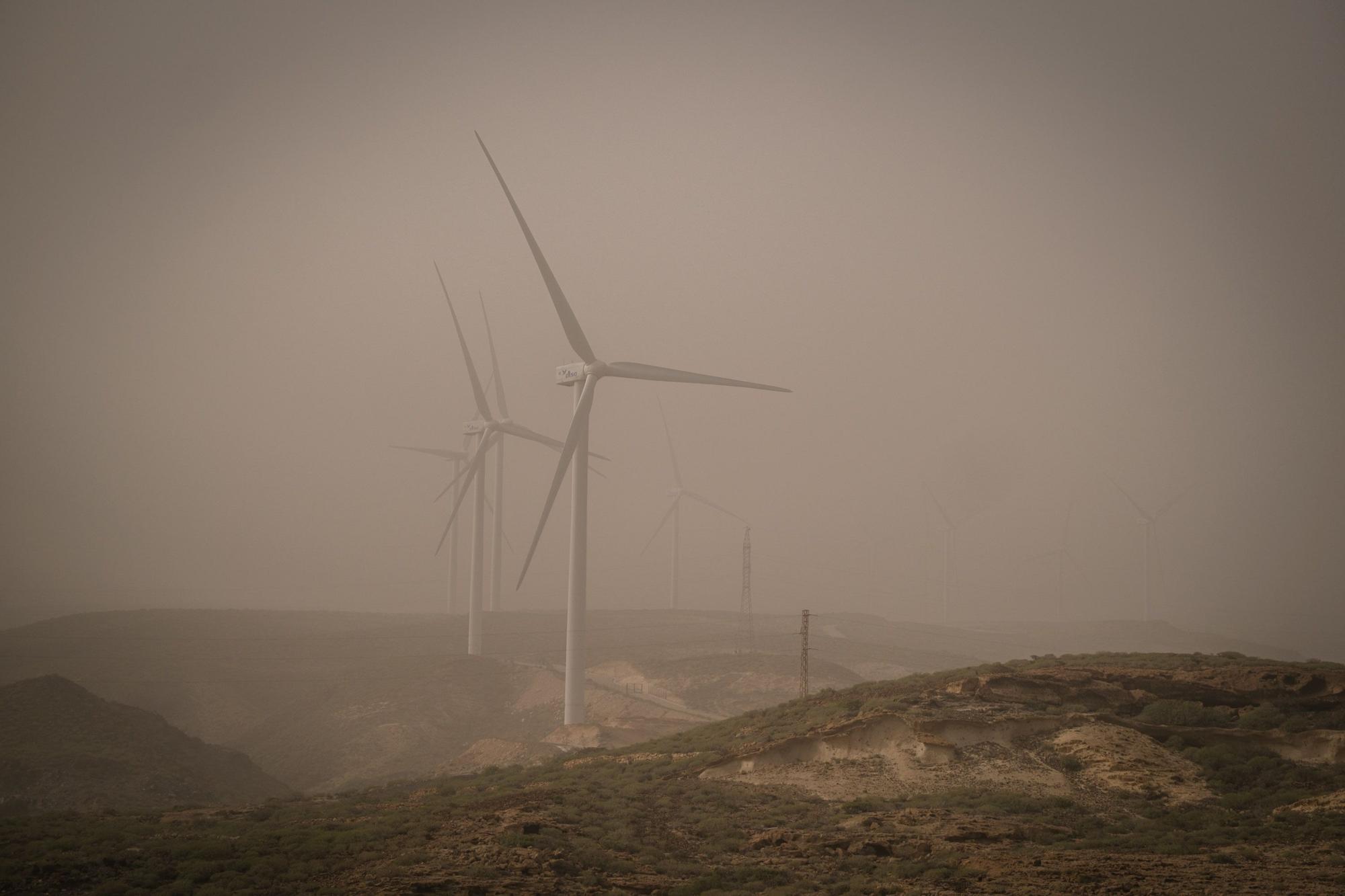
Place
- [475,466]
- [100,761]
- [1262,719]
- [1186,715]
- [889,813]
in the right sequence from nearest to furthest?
[889,813] → [1262,719] → [1186,715] → [100,761] → [475,466]

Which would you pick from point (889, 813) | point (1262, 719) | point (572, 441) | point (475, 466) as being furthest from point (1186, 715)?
point (475, 466)

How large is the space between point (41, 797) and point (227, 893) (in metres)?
43.1

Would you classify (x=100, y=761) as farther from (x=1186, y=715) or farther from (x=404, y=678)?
(x=1186, y=715)

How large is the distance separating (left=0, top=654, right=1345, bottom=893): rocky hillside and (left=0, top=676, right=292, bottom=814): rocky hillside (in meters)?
23.4

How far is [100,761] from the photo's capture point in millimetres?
60281

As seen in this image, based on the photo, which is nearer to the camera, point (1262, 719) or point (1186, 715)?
point (1262, 719)

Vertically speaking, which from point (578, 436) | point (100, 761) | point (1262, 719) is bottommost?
point (100, 761)

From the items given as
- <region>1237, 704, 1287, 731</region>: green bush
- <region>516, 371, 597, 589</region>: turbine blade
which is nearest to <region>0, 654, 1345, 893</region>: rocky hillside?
<region>1237, 704, 1287, 731</region>: green bush

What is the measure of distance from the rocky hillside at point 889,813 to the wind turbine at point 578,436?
60.5ft

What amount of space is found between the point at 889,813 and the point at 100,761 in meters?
57.7

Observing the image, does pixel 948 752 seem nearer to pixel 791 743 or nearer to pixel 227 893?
pixel 791 743

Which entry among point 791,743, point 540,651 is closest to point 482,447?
point 540,651

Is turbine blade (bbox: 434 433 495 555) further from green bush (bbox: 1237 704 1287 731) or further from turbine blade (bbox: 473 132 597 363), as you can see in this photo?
green bush (bbox: 1237 704 1287 731)

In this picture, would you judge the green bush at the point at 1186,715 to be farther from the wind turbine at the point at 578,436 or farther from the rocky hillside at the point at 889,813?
the wind turbine at the point at 578,436
